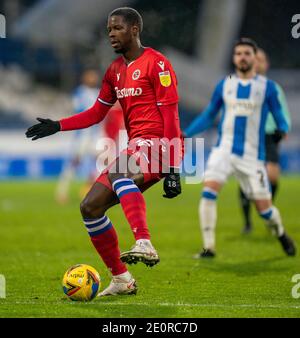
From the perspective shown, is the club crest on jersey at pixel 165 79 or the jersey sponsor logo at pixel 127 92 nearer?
the club crest on jersey at pixel 165 79

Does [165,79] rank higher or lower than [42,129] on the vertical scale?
higher

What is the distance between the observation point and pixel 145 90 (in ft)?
21.9

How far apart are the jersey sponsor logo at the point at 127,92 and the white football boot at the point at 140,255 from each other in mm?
1307

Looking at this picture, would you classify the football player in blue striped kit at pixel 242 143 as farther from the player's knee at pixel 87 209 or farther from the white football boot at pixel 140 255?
the white football boot at pixel 140 255

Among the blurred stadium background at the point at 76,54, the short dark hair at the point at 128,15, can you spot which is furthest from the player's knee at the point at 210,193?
the blurred stadium background at the point at 76,54

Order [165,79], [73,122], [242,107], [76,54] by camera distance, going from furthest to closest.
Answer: [76,54], [242,107], [73,122], [165,79]

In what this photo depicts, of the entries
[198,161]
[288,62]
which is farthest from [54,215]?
[288,62]

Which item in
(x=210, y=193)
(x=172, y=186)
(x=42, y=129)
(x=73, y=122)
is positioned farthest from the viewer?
(x=210, y=193)

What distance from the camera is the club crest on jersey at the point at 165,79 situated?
6.57 meters

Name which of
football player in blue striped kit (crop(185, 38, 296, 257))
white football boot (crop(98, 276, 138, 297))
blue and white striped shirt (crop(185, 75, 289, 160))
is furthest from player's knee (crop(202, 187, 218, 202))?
white football boot (crop(98, 276, 138, 297))

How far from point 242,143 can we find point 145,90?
122 inches

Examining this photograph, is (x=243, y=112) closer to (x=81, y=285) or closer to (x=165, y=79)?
(x=165, y=79)

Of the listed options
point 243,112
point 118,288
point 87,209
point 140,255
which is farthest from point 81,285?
point 243,112

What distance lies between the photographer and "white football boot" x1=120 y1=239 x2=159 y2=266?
5.95 m
